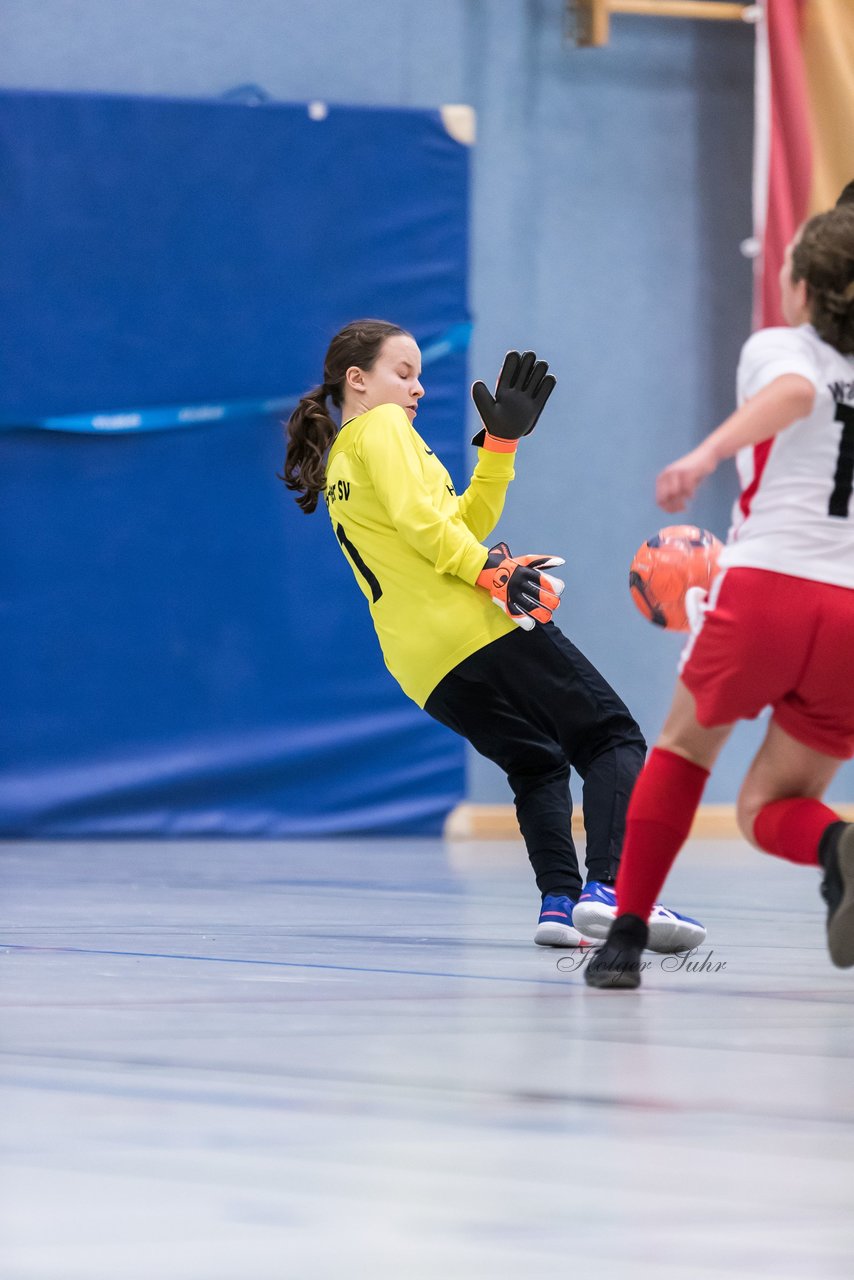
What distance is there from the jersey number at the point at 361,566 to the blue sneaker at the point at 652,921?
2.18 feet

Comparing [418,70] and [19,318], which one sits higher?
[418,70]

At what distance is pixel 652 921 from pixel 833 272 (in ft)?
3.80

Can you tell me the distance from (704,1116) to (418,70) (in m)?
5.91

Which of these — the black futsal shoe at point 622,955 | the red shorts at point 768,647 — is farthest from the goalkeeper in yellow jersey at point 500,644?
the red shorts at point 768,647

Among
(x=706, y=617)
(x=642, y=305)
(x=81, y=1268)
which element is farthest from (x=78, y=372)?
(x=81, y=1268)

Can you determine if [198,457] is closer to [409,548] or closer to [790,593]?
[409,548]

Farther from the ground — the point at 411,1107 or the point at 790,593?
the point at 790,593

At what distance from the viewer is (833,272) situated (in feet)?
8.54

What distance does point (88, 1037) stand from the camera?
2.35 meters

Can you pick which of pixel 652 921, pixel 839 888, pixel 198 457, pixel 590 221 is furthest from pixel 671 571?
Result: pixel 590 221

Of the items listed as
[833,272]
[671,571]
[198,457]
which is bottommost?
[198,457]

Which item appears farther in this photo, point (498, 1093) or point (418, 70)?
point (418, 70)

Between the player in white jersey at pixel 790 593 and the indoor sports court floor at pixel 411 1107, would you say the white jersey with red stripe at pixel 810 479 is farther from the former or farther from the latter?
the indoor sports court floor at pixel 411 1107

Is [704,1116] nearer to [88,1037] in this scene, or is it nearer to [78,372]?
[88,1037]
